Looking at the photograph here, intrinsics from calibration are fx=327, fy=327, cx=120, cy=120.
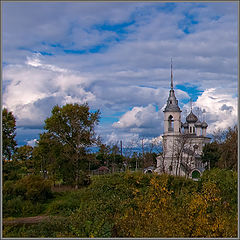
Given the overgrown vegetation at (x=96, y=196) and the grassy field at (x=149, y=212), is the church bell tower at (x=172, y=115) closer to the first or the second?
the overgrown vegetation at (x=96, y=196)

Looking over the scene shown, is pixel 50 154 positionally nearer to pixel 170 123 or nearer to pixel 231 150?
pixel 231 150

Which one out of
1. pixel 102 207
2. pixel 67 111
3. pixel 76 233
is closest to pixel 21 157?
pixel 67 111

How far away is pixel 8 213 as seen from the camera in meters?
10.0

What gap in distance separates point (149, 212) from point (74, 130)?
421 inches

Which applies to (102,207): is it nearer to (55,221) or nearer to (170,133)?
(55,221)

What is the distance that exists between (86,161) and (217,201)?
10.6 meters

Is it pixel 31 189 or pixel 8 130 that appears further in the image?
pixel 31 189

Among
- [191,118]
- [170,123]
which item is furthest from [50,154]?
[191,118]

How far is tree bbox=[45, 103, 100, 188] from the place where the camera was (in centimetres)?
1581

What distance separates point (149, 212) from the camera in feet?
18.8

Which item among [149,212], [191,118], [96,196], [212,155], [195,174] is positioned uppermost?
Result: [191,118]

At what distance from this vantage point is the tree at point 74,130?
1581cm

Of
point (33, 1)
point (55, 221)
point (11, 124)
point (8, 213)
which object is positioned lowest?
point (8, 213)

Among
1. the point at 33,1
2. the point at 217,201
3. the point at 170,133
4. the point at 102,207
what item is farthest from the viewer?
the point at 170,133
